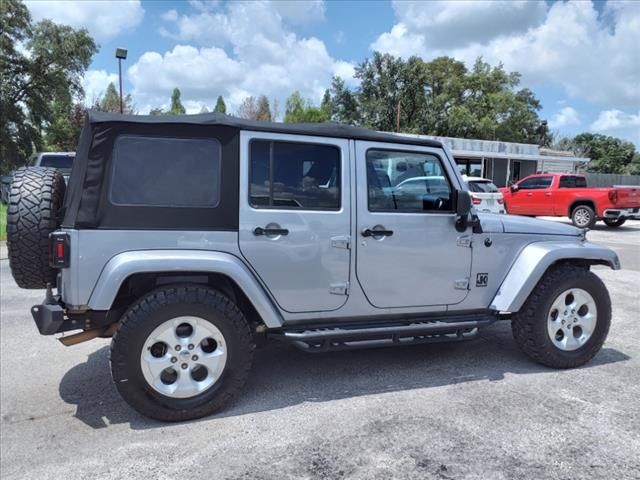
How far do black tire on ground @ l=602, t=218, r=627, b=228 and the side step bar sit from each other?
14.4 meters

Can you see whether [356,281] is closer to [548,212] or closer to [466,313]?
[466,313]

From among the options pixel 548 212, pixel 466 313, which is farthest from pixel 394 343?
pixel 548 212

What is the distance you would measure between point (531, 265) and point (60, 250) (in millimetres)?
3402

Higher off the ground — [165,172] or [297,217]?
[165,172]

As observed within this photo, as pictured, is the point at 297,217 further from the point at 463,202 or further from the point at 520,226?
the point at 520,226

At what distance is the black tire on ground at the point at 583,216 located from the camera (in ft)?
52.7

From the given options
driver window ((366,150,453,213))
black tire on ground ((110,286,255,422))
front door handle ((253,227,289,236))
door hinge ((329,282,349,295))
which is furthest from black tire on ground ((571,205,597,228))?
black tire on ground ((110,286,255,422))

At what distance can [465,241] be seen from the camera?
13.1ft

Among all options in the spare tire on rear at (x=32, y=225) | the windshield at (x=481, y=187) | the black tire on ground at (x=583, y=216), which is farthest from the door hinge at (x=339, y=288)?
the black tire on ground at (x=583, y=216)

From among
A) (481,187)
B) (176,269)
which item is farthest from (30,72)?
(176,269)

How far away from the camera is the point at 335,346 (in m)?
3.62

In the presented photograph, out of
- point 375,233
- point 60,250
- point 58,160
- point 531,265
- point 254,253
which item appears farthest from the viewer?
point 58,160

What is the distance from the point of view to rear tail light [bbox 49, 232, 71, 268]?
3059 millimetres

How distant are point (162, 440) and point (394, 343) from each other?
1724 millimetres
